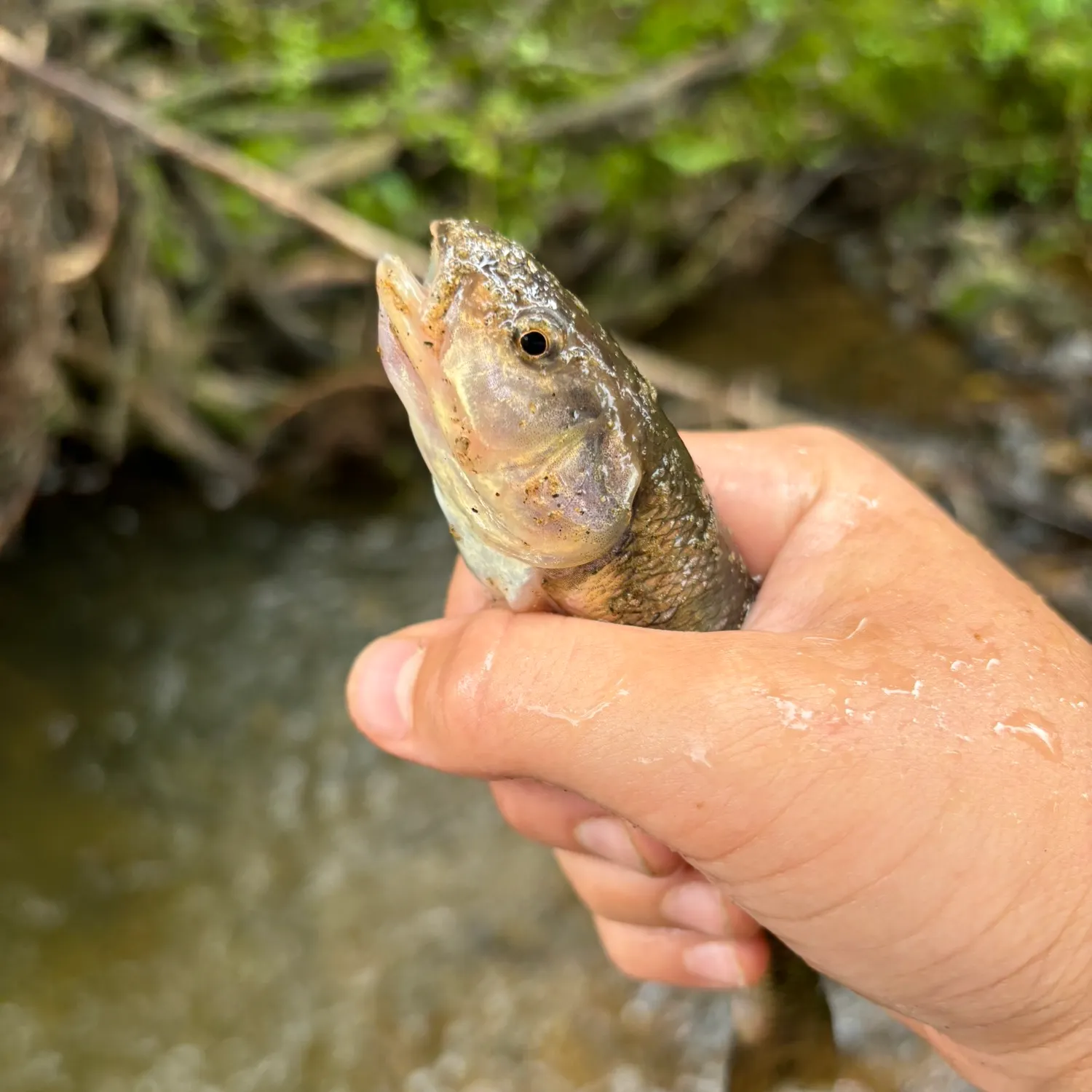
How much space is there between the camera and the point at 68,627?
312cm

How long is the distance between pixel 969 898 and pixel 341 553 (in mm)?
2897

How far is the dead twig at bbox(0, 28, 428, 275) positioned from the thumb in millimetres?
1426

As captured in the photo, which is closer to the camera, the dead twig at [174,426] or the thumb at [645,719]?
the thumb at [645,719]

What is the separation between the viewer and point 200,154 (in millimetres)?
2391

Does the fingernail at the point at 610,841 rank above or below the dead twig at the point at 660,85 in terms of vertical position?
below

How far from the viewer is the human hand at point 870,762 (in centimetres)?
103

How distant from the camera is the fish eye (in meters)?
1.16

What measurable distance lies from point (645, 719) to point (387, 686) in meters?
0.49

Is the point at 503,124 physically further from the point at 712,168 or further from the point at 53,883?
the point at 53,883

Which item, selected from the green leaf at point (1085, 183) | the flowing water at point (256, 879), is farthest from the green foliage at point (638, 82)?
the flowing water at point (256, 879)

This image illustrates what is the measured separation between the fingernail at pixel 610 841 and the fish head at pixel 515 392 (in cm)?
49

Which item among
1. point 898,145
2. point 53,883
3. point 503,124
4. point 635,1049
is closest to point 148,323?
point 503,124

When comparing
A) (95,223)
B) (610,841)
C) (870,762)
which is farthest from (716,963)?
(95,223)

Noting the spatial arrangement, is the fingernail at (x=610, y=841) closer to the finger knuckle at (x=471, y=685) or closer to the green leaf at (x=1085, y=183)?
the finger knuckle at (x=471, y=685)
